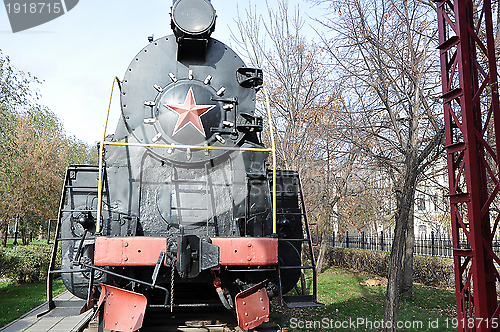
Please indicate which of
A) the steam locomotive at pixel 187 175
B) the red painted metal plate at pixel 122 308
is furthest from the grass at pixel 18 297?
the red painted metal plate at pixel 122 308

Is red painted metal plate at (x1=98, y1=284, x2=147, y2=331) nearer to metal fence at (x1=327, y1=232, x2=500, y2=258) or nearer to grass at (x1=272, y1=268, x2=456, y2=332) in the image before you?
grass at (x1=272, y1=268, x2=456, y2=332)

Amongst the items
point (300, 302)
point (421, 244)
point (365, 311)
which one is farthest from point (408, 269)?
point (300, 302)

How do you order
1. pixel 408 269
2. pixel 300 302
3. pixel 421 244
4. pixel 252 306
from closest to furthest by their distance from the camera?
1. pixel 252 306
2. pixel 300 302
3. pixel 408 269
4. pixel 421 244

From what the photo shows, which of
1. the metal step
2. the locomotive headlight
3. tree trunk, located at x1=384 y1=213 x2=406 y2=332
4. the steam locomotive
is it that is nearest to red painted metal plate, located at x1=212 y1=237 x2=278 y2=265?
the steam locomotive

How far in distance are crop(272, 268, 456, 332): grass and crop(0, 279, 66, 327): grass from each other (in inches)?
250

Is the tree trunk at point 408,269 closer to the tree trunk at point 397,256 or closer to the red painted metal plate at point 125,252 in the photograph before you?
the tree trunk at point 397,256

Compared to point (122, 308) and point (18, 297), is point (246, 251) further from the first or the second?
point (18, 297)

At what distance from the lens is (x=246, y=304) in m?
4.38

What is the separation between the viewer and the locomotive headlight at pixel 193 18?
213 inches

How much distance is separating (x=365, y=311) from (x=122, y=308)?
6.74 metres

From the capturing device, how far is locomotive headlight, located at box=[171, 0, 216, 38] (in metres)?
5.42

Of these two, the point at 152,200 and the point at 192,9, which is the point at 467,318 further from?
the point at 192,9

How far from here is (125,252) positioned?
13.3ft

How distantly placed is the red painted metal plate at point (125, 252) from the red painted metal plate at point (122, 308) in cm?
35
